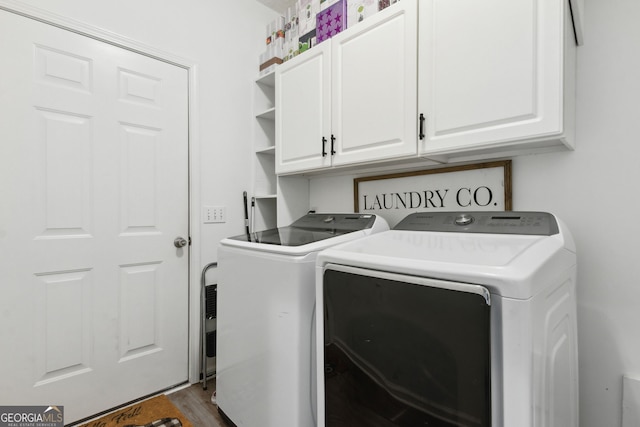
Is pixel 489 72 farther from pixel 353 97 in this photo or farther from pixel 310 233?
pixel 310 233

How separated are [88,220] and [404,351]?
5.93 feet

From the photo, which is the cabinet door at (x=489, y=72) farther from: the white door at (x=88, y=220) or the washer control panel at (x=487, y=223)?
the white door at (x=88, y=220)

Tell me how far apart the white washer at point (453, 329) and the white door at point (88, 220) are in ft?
4.47

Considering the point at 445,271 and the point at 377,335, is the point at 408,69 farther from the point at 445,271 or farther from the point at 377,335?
the point at 377,335

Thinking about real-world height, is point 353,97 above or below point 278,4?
below

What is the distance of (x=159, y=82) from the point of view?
2027 mm

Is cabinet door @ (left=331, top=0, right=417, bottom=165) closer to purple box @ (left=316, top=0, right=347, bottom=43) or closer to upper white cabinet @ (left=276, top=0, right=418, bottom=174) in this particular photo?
Result: upper white cabinet @ (left=276, top=0, right=418, bottom=174)

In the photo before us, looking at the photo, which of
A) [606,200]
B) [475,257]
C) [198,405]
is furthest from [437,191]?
[198,405]

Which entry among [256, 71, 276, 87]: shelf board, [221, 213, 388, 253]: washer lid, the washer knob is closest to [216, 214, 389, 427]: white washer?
[221, 213, 388, 253]: washer lid

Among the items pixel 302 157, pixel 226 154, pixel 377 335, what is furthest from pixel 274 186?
pixel 377 335

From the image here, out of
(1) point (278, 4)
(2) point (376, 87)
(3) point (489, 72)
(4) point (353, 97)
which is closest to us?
(3) point (489, 72)

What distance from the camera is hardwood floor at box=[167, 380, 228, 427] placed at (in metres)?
1.77

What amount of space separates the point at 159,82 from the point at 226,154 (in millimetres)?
618

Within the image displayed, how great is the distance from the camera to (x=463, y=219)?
54.6 inches
